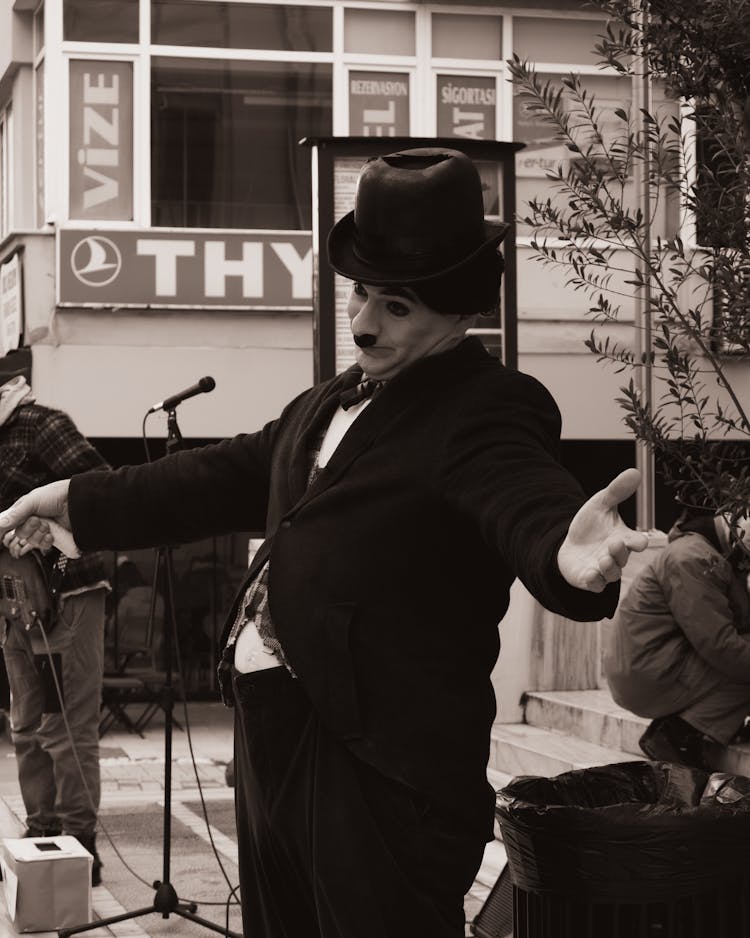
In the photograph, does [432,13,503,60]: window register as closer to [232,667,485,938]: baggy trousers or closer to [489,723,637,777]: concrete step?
[489,723,637,777]: concrete step

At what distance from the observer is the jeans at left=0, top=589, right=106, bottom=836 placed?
21.7 ft

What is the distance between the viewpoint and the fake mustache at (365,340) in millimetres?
2898

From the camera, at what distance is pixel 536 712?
9.49 m

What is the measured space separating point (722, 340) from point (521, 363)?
10.8 metres

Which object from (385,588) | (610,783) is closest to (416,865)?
(385,588)

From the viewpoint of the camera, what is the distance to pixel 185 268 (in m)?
14.0

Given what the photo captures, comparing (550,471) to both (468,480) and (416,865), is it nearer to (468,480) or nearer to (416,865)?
(468,480)

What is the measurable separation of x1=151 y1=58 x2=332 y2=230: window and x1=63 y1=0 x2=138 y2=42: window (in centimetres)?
42

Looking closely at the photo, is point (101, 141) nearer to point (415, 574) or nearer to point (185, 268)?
point (185, 268)

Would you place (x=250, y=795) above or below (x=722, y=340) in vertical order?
below

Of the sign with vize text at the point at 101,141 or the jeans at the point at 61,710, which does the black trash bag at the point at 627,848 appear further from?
the sign with vize text at the point at 101,141

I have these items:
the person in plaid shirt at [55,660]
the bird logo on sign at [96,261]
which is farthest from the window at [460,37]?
the person in plaid shirt at [55,660]

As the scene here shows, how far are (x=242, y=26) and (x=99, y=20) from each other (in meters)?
1.29

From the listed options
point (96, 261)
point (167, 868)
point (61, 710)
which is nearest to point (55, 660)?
point (61, 710)
